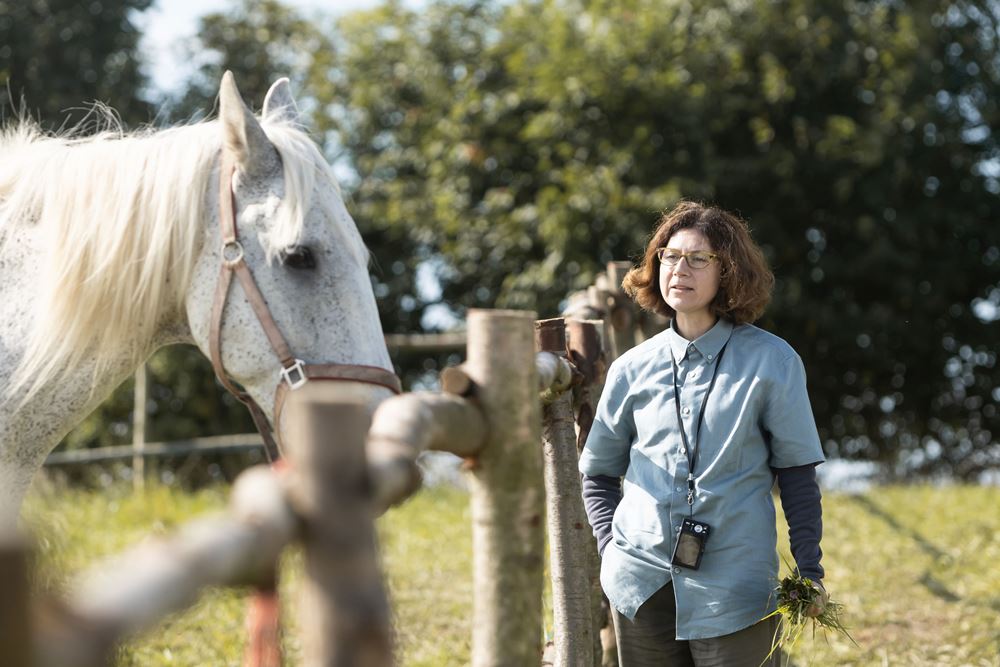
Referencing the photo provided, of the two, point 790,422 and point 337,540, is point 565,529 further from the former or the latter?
point 337,540

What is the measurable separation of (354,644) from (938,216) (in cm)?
1074

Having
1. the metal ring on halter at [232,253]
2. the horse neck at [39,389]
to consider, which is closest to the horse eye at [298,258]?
the metal ring on halter at [232,253]

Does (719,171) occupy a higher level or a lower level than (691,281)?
higher

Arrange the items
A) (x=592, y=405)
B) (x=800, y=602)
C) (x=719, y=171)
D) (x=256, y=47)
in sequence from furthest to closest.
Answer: (x=256, y=47), (x=719, y=171), (x=592, y=405), (x=800, y=602)

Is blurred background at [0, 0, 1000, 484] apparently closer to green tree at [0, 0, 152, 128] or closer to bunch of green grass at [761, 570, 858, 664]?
green tree at [0, 0, 152, 128]

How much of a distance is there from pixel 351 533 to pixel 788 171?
32.9 feet

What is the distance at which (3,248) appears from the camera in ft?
8.70

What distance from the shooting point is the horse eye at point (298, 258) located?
2531 millimetres

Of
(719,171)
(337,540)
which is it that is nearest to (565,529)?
(337,540)

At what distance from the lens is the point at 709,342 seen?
2.58m

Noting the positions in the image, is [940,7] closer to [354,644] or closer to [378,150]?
[378,150]

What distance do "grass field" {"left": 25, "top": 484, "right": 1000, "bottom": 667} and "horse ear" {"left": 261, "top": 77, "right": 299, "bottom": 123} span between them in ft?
4.24

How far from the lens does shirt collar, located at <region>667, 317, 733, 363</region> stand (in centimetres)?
257

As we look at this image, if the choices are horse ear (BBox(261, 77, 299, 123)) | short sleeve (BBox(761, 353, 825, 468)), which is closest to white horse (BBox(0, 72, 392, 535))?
horse ear (BBox(261, 77, 299, 123))
